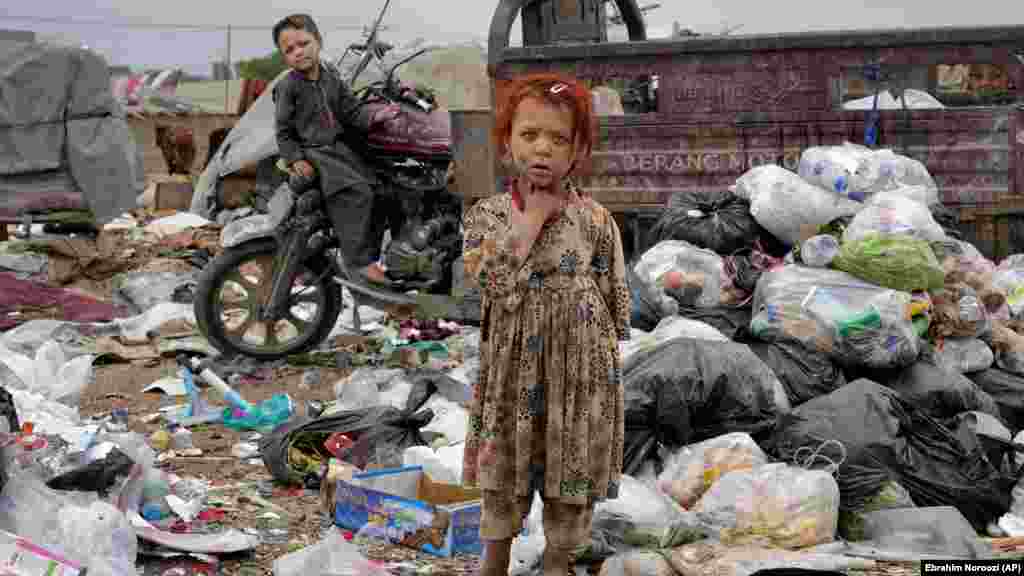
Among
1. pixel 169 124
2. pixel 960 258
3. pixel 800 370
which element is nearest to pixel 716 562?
pixel 800 370

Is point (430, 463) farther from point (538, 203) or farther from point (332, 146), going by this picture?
point (332, 146)

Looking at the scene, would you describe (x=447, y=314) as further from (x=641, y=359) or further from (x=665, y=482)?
Answer: (x=665, y=482)

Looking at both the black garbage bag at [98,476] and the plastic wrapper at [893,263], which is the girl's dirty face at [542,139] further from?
the plastic wrapper at [893,263]

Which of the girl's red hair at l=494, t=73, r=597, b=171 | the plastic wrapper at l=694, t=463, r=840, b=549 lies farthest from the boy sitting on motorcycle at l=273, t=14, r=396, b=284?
the girl's red hair at l=494, t=73, r=597, b=171

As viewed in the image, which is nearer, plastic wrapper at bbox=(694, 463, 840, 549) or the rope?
plastic wrapper at bbox=(694, 463, 840, 549)

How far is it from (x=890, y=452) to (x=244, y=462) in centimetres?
237

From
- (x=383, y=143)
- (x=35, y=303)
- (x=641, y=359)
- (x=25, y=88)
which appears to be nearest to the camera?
(x=641, y=359)

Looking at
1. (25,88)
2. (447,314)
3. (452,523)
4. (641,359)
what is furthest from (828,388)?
(25,88)

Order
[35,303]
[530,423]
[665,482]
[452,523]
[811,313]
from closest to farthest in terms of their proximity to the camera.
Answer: [530,423], [452,523], [665,482], [811,313], [35,303]

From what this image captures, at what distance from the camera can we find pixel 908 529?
3.81 meters

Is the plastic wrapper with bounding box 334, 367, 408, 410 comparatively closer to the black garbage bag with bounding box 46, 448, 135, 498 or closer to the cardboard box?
the cardboard box

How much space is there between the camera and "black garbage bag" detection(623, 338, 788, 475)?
4.21 metres

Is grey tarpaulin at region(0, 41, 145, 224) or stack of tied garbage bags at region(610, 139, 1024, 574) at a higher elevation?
grey tarpaulin at region(0, 41, 145, 224)

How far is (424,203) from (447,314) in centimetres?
61
